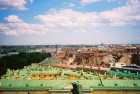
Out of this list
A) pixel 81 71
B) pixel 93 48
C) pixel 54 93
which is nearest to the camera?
pixel 54 93

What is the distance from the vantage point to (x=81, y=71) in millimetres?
8766

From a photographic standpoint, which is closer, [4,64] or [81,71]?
[81,71]

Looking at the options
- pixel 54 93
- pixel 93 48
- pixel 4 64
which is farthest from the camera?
pixel 4 64

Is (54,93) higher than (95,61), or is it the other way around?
(95,61)

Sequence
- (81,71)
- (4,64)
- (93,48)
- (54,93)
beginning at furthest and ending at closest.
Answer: (4,64) < (93,48) < (81,71) < (54,93)

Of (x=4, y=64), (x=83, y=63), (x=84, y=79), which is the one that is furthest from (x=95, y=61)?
(x=4, y=64)

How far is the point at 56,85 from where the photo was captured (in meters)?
8.27

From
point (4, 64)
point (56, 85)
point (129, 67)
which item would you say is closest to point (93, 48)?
point (129, 67)

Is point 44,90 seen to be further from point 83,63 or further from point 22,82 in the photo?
point 83,63

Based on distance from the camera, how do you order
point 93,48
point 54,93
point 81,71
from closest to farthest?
1. point 54,93
2. point 81,71
3. point 93,48

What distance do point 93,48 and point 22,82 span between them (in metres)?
2.59

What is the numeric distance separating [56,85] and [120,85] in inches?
70.0

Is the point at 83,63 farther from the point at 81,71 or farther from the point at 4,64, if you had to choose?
the point at 4,64

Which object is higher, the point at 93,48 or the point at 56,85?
the point at 93,48
